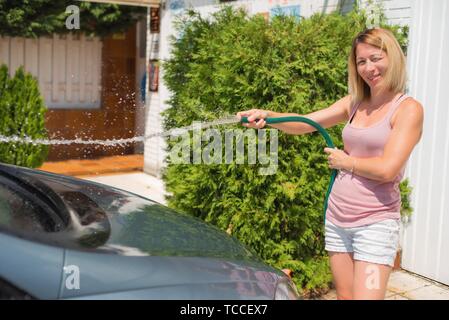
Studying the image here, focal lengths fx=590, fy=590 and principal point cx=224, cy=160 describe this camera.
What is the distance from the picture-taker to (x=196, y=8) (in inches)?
331

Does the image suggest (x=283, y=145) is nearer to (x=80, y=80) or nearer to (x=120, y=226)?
(x=120, y=226)

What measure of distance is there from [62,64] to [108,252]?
9.24 metres

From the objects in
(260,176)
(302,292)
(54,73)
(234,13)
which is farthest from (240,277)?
(54,73)

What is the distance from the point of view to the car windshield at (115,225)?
2.04 metres

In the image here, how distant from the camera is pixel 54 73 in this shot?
10.5 meters

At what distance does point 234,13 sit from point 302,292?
268 cm

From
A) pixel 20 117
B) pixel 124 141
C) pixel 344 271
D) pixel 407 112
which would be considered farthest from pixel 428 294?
pixel 124 141

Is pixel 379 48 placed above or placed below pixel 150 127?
above

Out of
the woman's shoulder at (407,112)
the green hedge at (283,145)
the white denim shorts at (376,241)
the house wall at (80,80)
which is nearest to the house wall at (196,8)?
the green hedge at (283,145)

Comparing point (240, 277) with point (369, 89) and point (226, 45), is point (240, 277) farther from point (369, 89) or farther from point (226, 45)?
point (226, 45)

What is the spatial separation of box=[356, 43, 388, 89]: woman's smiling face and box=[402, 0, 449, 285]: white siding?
2.22 metres

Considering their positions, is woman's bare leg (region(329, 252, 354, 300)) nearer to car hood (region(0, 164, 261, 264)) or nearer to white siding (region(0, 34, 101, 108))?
car hood (region(0, 164, 261, 264))

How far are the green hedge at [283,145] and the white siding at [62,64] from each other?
20.9 ft

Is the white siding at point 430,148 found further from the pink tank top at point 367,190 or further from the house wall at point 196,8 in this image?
the pink tank top at point 367,190
